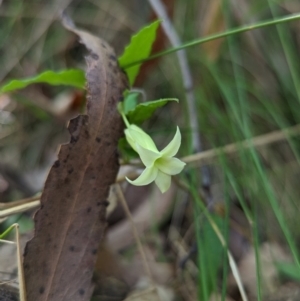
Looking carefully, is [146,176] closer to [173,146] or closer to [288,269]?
[173,146]

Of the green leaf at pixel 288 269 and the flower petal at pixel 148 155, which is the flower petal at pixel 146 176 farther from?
the green leaf at pixel 288 269

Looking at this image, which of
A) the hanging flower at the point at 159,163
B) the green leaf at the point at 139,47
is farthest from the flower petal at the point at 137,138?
the green leaf at the point at 139,47

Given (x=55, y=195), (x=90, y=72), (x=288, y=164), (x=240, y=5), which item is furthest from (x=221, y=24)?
(x=55, y=195)

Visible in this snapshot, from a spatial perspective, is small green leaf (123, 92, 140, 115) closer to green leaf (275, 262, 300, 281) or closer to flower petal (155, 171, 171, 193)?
flower petal (155, 171, 171, 193)

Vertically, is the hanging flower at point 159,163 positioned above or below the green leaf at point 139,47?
below

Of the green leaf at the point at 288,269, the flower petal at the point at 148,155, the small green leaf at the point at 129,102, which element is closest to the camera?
the flower petal at the point at 148,155

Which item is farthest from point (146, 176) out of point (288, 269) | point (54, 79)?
point (288, 269)
